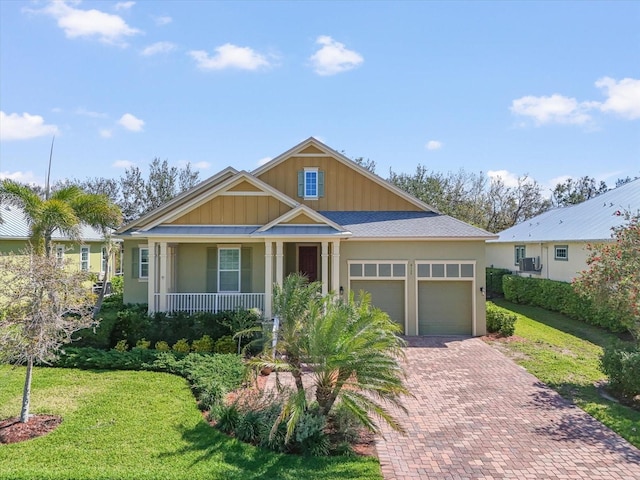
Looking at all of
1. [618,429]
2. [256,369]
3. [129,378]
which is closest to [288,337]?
[256,369]

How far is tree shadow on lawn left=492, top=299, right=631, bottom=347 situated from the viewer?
14898mm

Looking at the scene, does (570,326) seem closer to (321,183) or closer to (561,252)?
(561,252)

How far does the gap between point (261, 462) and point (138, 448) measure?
2027 millimetres

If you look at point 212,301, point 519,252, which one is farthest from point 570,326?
point 212,301

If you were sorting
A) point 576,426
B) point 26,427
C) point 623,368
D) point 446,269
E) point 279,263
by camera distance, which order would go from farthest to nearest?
point 446,269, point 279,263, point 623,368, point 576,426, point 26,427

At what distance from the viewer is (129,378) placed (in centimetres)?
993

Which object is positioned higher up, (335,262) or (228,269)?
(335,262)

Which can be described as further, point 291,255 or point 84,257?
point 84,257

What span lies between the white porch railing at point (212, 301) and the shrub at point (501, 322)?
8699 millimetres

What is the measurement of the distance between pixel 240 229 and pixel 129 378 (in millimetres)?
6108

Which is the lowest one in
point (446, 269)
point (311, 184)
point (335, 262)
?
point (446, 269)

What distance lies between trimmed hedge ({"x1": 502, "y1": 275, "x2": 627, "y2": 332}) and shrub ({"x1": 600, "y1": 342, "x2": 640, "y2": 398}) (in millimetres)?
4611

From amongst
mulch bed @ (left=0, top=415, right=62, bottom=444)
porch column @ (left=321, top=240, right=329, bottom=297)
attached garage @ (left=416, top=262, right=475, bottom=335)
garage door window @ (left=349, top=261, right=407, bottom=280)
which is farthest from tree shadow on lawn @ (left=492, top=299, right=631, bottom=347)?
mulch bed @ (left=0, top=415, right=62, bottom=444)

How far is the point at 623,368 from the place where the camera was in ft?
29.3
